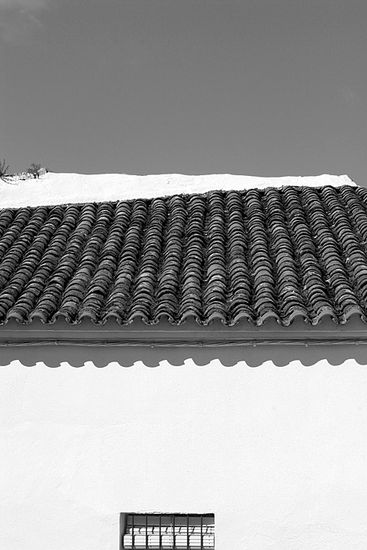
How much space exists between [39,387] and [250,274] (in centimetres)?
210

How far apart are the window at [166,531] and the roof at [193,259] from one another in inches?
66.0

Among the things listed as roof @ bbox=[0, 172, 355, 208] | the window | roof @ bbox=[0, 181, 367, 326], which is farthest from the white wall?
roof @ bbox=[0, 172, 355, 208]

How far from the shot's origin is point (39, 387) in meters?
7.16

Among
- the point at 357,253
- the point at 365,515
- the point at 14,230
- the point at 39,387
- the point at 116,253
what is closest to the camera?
the point at 365,515

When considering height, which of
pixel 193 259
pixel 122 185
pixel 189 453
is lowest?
pixel 189 453

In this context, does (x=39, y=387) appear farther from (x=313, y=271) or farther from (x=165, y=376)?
(x=313, y=271)

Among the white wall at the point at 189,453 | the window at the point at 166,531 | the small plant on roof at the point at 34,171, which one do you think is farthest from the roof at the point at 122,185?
the window at the point at 166,531

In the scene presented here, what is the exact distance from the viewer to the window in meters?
6.95

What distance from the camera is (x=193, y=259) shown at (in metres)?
7.89

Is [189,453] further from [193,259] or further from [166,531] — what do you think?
[193,259]

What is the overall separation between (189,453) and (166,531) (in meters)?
0.69

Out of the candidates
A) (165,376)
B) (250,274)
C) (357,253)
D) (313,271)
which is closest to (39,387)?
(165,376)

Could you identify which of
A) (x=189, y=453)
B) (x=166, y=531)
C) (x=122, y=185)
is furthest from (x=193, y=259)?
(x=122, y=185)

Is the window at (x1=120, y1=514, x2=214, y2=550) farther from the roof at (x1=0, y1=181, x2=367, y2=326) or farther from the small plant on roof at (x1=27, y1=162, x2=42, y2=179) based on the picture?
the small plant on roof at (x1=27, y1=162, x2=42, y2=179)
